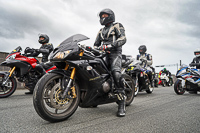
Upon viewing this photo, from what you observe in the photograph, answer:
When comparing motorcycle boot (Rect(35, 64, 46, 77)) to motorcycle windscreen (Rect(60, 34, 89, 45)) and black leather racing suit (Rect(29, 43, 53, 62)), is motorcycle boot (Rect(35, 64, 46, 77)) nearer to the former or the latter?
black leather racing suit (Rect(29, 43, 53, 62))

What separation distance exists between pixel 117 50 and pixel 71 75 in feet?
4.18

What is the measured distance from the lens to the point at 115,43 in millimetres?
3037

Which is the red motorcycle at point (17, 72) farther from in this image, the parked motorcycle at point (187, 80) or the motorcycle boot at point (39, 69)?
the parked motorcycle at point (187, 80)

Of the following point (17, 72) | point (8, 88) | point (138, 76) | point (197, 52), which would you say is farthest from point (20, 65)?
point (197, 52)

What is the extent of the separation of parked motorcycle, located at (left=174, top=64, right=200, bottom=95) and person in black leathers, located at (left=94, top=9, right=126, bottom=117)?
184 inches

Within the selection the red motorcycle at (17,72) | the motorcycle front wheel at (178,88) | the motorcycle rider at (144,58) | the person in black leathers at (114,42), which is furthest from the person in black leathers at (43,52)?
the motorcycle front wheel at (178,88)

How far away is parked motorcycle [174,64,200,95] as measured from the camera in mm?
6602

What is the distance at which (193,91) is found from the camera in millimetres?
7043

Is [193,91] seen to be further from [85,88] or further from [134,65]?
[85,88]

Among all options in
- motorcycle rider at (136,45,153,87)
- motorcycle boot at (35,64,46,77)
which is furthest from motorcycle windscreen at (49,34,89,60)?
motorcycle rider at (136,45,153,87)

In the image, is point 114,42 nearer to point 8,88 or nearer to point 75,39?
point 75,39

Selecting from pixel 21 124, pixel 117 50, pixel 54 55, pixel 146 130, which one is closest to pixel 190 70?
pixel 117 50

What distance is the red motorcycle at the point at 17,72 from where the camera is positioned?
5.00m

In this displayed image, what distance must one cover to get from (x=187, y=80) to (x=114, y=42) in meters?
5.16
